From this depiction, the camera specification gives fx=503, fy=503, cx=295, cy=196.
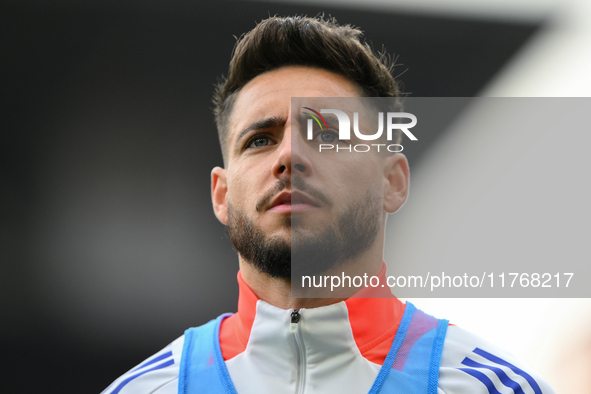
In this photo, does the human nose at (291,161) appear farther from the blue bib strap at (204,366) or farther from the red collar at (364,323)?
the blue bib strap at (204,366)

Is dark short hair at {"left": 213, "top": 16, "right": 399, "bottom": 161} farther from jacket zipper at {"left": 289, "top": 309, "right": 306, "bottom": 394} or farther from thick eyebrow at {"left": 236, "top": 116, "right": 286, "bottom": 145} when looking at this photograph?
jacket zipper at {"left": 289, "top": 309, "right": 306, "bottom": 394}

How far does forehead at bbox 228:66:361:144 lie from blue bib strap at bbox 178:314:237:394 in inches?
23.4

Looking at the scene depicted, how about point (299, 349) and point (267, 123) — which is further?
point (267, 123)

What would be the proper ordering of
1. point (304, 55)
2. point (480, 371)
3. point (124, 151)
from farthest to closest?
point (124, 151) < point (304, 55) < point (480, 371)

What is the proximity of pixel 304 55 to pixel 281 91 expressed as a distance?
16 cm

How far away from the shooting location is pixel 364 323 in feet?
4.31

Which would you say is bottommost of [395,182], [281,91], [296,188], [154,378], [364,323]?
[154,378]

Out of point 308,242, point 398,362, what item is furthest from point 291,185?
point 398,362

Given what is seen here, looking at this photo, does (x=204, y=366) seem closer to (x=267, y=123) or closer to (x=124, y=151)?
(x=267, y=123)

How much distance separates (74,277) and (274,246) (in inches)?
84.0

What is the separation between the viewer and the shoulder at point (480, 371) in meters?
1.22

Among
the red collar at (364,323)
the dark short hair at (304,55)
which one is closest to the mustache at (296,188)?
the red collar at (364,323)

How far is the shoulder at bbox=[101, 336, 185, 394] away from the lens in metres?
1.36

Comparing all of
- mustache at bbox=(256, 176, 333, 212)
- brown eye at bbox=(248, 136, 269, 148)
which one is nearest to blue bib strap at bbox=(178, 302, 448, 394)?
mustache at bbox=(256, 176, 333, 212)
